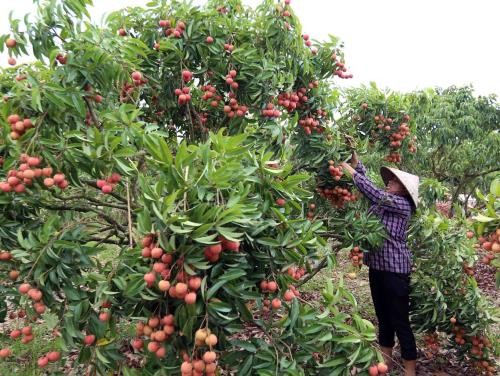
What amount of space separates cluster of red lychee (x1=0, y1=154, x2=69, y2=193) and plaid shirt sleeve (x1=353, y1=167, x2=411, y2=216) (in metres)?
2.23

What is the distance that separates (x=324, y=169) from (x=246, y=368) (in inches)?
82.5

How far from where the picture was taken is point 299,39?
299 centimetres

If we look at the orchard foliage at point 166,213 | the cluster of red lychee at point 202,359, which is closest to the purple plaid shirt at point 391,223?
the orchard foliage at point 166,213

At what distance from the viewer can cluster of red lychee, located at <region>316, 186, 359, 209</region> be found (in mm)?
Answer: 3697

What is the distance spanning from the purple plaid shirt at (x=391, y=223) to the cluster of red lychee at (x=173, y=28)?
1.73m

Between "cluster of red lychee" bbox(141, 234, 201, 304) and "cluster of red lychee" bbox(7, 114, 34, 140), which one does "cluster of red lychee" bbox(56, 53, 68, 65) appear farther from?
"cluster of red lychee" bbox(141, 234, 201, 304)

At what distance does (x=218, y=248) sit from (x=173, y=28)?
1.99 meters

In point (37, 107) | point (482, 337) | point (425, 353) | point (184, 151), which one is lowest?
point (425, 353)

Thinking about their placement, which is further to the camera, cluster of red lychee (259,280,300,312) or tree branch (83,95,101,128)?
tree branch (83,95,101,128)

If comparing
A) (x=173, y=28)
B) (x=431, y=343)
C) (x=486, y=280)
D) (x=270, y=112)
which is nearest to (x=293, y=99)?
(x=270, y=112)

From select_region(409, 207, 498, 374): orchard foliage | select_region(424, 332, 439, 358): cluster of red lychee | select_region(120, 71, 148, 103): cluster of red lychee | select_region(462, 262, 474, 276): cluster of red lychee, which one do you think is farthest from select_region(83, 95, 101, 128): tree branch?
select_region(424, 332, 439, 358): cluster of red lychee

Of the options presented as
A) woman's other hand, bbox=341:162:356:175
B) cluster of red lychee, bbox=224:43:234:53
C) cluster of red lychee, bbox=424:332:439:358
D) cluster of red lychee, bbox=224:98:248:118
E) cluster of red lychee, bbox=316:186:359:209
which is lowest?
cluster of red lychee, bbox=424:332:439:358

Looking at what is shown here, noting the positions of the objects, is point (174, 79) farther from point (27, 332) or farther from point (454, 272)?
point (454, 272)

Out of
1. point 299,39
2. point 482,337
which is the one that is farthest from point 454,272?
point 299,39
